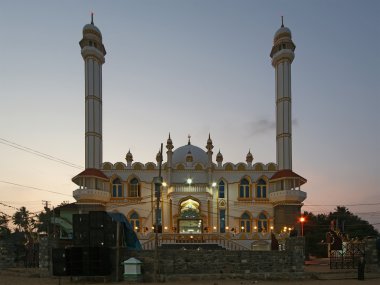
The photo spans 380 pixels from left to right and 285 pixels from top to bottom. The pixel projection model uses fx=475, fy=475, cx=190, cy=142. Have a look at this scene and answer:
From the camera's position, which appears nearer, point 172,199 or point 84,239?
point 84,239

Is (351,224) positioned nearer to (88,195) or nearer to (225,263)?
(88,195)

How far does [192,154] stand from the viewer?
56281 millimetres

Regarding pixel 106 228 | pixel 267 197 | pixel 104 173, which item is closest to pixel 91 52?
pixel 104 173

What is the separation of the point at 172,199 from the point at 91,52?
19.3 meters

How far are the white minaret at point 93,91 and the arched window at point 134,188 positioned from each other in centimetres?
413

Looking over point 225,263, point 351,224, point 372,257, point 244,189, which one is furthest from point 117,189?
point 351,224

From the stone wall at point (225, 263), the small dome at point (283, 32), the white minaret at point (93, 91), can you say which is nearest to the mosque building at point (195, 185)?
the white minaret at point (93, 91)

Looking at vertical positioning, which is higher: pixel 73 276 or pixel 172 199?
pixel 172 199

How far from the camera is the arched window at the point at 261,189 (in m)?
53.8

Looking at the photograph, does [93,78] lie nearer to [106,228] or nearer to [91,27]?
[91,27]

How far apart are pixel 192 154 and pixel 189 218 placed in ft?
29.1

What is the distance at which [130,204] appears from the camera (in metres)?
53.0

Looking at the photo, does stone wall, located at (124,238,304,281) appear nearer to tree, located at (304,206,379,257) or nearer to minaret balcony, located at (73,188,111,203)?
minaret balcony, located at (73,188,111,203)

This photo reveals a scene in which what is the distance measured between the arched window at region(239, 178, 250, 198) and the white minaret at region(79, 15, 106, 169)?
16.1 meters
